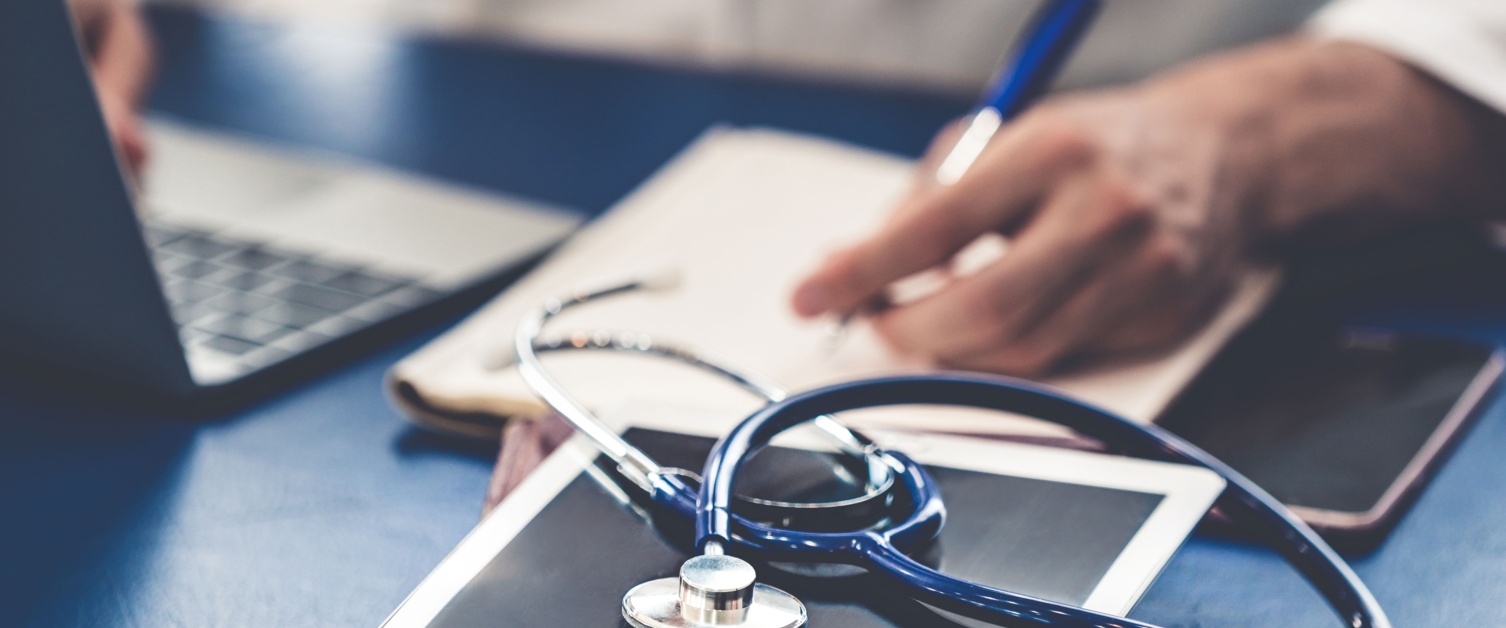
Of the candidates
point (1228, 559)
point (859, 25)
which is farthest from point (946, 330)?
point (859, 25)

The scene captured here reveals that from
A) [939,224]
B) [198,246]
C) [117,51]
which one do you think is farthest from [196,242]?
[939,224]

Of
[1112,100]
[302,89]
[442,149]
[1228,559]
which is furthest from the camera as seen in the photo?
[302,89]

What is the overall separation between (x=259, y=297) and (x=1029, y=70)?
1.16 ft

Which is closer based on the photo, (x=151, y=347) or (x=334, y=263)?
(x=151, y=347)

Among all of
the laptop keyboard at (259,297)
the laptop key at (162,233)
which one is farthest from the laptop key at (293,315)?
the laptop key at (162,233)

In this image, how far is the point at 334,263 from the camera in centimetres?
58

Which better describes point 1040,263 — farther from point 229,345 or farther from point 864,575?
point 229,345

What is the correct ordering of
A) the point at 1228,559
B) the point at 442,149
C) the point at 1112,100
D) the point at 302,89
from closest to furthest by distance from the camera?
the point at 1228,559
the point at 1112,100
the point at 442,149
the point at 302,89

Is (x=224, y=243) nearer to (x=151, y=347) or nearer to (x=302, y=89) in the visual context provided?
(x=151, y=347)

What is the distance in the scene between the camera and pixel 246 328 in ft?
1.69

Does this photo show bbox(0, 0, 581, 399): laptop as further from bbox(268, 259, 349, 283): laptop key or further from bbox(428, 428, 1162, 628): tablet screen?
bbox(428, 428, 1162, 628): tablet screen

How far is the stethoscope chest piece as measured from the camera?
254 mm

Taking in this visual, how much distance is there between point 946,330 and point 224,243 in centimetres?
36

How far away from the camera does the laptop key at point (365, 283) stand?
55 cm
